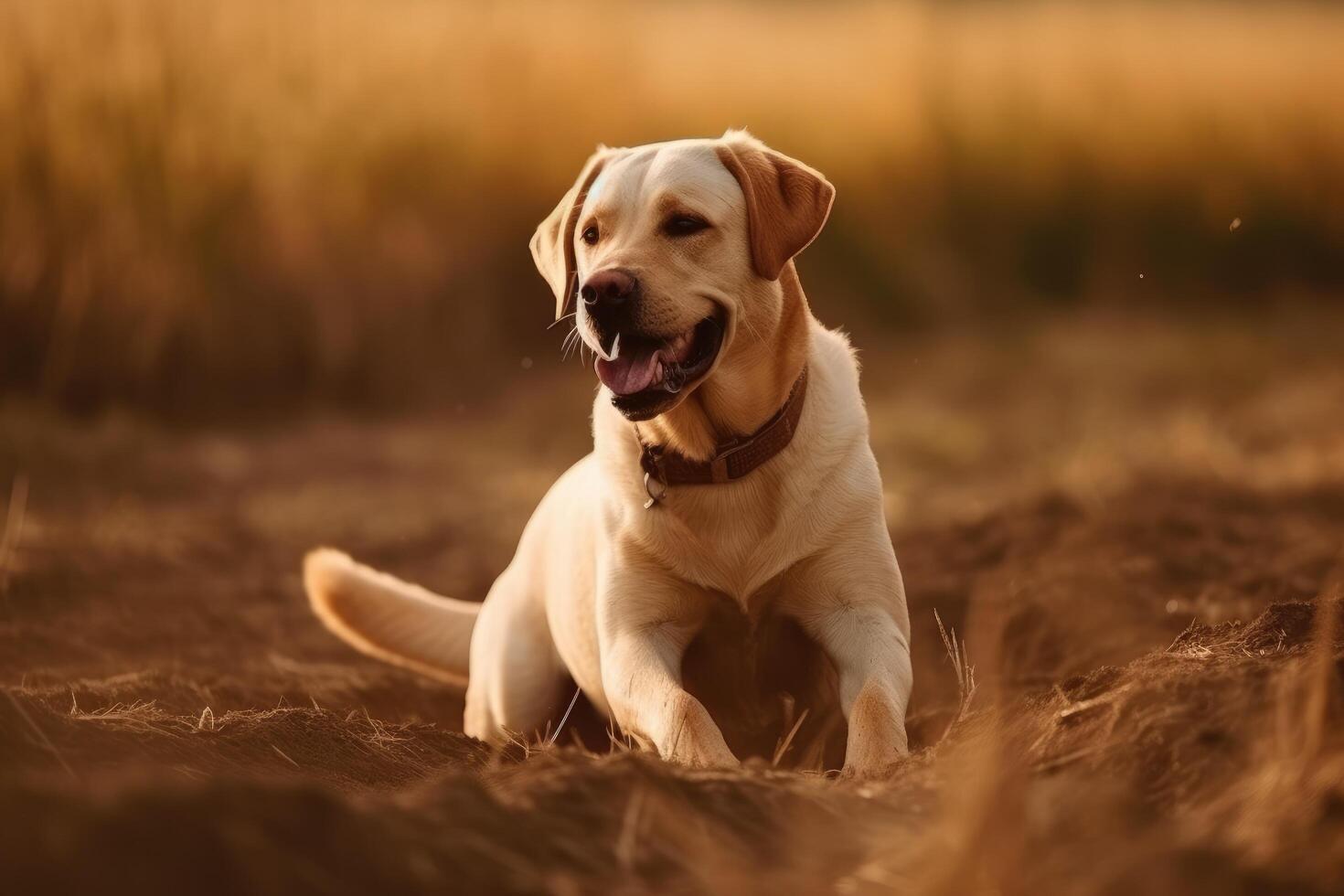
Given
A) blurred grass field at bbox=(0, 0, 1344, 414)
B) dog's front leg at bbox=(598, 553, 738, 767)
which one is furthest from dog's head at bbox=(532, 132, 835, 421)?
blurred grass field at bbox=(0, 0, 1344, 414)

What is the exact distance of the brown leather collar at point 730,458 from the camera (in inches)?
146

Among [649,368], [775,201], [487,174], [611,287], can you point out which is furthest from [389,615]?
[487,174]

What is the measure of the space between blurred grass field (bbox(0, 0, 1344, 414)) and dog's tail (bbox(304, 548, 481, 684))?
446cm

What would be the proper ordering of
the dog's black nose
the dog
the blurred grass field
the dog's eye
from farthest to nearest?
the blurred grass field → the dog's eye → the dog → the dog's black nose

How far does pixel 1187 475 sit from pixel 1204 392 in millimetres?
2505

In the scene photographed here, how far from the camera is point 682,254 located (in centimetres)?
364

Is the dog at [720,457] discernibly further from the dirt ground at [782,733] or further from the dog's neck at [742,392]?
the dirt ground at [782,733]

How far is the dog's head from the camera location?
3.50 meters

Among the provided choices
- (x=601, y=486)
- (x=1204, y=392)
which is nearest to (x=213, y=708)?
(x=601, y=486)

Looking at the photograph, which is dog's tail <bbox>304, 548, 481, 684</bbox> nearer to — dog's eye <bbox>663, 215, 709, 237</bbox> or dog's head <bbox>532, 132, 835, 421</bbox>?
dog's head <bbox>532, 132, 835, 421</bbox>

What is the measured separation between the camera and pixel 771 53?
1103 centimetres

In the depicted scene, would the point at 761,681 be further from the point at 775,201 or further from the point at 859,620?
the point at 775,201

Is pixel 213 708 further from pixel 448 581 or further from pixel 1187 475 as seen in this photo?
pixel 1187 475

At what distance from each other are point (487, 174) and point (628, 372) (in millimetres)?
6853
